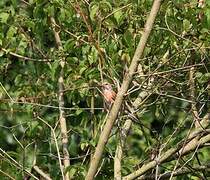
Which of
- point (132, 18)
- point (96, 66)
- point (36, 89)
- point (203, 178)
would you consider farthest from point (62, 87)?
point (203, 178)

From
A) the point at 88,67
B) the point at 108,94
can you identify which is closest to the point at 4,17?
the point at 88,67

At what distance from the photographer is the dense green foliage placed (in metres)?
3.21

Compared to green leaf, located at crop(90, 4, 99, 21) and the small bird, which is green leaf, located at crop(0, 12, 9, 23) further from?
the small bird

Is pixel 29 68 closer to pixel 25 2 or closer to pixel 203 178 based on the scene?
pixel 25 2

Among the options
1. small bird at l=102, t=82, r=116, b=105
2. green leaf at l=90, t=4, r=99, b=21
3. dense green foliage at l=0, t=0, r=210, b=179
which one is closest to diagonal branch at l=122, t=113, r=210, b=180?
dense green foliage at l=0, t=0, r=210, b=179

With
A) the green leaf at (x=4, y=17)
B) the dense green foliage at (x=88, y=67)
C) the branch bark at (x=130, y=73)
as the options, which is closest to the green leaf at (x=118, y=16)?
the dense green foliage at (x=88, y=67)

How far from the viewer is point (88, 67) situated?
356 centimetres

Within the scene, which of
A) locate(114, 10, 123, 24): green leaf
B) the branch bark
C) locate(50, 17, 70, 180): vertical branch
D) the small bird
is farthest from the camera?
locate(50, 17, 70, 180): vertical branch

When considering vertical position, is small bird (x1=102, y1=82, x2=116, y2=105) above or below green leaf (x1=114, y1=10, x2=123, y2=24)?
below

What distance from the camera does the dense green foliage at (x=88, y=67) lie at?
3209 millimetres

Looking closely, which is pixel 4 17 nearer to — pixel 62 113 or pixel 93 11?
pixel 62 113

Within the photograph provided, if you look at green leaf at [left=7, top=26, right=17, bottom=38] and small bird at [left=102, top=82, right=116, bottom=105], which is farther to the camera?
green leaf at [left=7, top=26, right=17, bottom=38]

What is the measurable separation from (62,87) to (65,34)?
33 centimetres

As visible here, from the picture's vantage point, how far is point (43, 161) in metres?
3.89
